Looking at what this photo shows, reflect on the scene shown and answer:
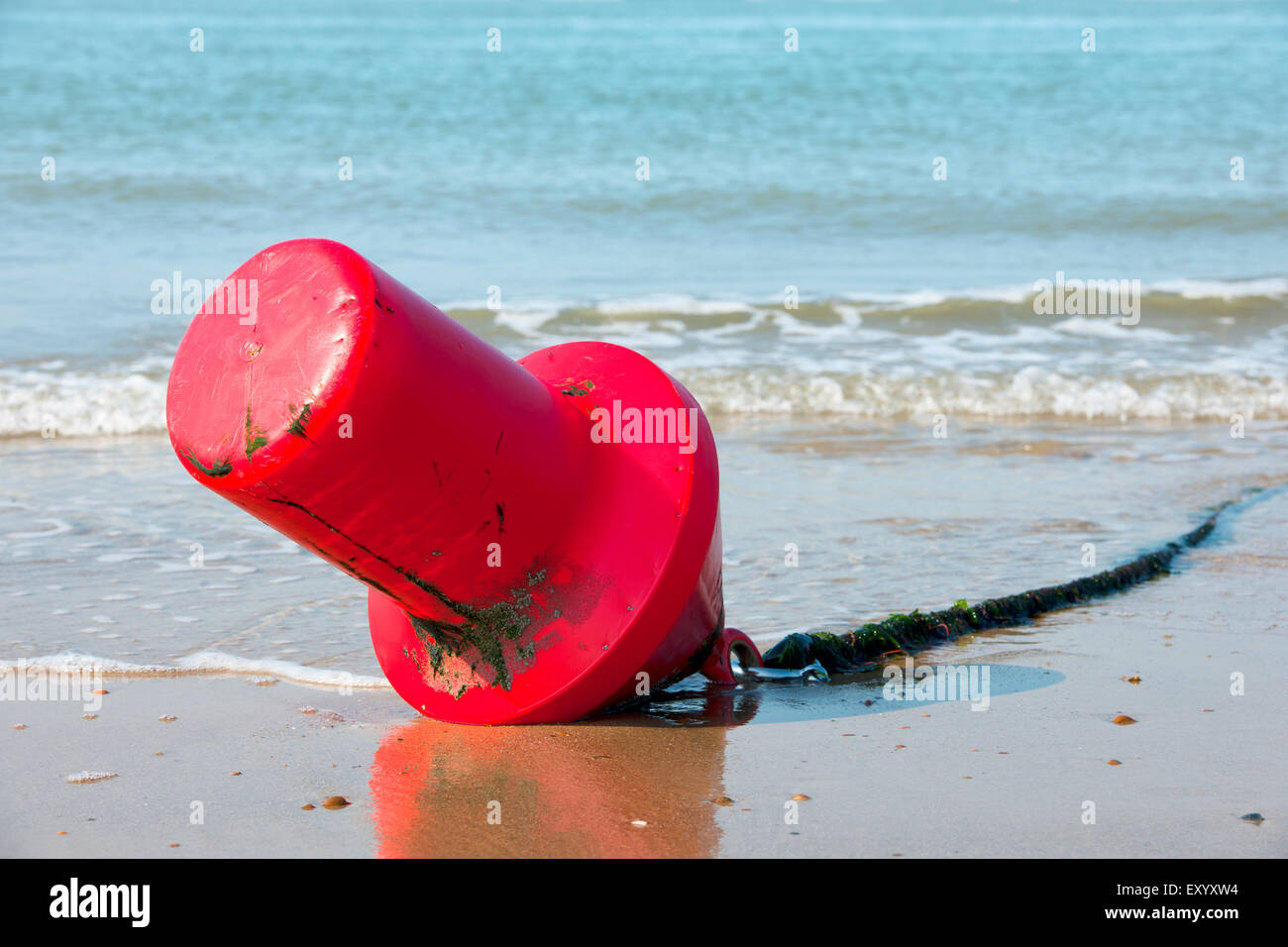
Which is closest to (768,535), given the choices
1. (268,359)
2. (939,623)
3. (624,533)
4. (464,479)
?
(939,623)

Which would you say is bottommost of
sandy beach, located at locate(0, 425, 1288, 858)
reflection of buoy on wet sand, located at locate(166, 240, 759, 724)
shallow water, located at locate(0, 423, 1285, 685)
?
sandy beach, located at locate(0, 425, 1288, 858)

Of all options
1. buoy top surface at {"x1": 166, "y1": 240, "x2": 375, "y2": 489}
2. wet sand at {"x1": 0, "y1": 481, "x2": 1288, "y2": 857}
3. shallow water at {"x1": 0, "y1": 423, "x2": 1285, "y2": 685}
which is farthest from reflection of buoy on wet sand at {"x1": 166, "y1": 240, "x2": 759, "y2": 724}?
shallow water at {"x1": 0, "y1": 423, "x2": 1285, "y2": 685}

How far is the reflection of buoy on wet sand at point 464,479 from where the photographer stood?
2.34m

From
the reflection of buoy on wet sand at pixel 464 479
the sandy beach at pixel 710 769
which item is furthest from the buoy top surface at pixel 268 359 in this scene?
the sandy beach at pixel 710 769

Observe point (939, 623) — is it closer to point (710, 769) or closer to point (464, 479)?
point (710, 769)

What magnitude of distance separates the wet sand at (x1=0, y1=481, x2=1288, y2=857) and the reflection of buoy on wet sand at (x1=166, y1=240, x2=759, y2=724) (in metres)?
0.18

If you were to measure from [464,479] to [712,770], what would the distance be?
82cm

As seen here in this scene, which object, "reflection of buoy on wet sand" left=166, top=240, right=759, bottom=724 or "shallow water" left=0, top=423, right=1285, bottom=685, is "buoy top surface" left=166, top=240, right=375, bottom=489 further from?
"shallow water" left=0, top=423, right=1285, bottom=685

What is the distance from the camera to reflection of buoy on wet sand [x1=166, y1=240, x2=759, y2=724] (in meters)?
2.34

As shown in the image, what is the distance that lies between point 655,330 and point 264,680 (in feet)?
24.2

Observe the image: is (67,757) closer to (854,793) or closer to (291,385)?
(291,385)

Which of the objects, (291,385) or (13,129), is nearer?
(291,385)

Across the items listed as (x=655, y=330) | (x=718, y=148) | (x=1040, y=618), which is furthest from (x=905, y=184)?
(x=1040, y=618)
